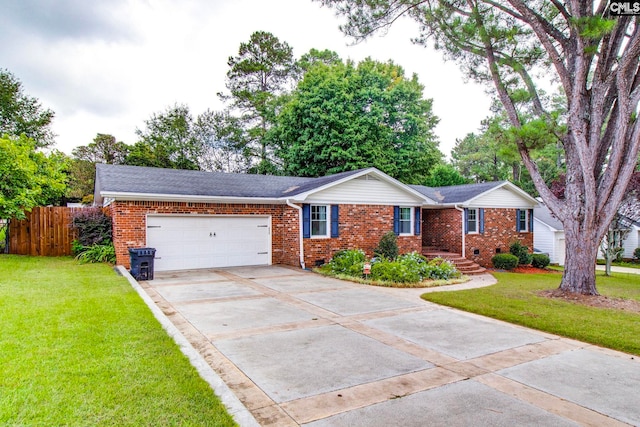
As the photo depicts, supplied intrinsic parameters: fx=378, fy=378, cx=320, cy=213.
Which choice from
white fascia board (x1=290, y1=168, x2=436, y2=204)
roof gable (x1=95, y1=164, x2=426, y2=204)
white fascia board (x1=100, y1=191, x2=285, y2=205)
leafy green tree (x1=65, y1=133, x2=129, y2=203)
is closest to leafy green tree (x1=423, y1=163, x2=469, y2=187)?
white fascia board (x1=290, y1=168, x2=436, y2=204)

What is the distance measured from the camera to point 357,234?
558 inches

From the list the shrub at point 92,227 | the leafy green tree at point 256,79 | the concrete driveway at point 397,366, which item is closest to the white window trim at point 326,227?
the concrete driveway at point 397,366

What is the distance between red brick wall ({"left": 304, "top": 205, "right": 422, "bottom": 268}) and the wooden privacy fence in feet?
28.9

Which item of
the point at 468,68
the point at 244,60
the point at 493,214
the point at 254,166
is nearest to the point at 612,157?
the point at 468,68

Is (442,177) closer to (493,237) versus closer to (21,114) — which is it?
(493,237)

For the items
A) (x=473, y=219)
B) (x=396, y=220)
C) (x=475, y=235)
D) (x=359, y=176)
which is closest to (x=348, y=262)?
(x=359, y=176)

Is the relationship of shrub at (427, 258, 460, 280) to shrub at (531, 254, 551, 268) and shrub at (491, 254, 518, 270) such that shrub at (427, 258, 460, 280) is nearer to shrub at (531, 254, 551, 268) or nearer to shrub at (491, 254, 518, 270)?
shrub at (491, 254, 518, 270)

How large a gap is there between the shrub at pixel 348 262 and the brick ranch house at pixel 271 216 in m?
0.86

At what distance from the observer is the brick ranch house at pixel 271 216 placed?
1157 centimetres

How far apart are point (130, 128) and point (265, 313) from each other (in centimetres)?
2660

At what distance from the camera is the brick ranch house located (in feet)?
38.0

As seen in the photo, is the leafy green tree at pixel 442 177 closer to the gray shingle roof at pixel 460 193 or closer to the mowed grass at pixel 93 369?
the gray shingle roof at pixel 460 193

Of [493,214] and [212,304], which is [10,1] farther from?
[493,214]

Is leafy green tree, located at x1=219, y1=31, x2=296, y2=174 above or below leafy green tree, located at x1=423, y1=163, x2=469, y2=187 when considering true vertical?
above
